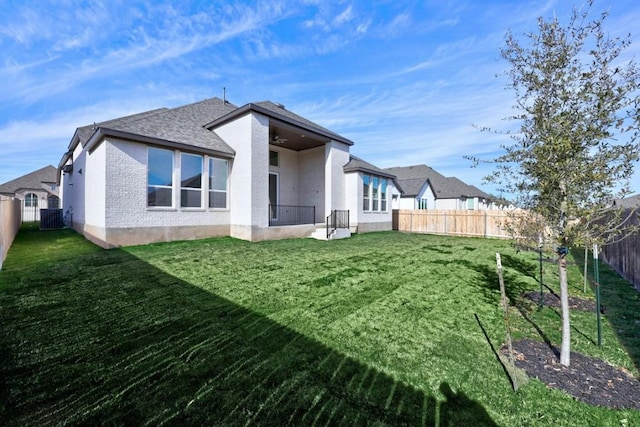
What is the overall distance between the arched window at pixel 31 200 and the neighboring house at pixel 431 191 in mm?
41904

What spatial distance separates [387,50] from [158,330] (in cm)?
1245

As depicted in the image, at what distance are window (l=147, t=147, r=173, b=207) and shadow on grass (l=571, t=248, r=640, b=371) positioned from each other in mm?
11384

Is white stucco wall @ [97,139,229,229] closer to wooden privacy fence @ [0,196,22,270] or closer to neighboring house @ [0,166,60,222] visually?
wooden privacy fence @ [0,196,22,270]

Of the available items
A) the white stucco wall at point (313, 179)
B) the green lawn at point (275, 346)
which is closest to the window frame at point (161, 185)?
the green lawn at point (275, 346)

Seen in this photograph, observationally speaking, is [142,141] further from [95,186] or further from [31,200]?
[31,200]

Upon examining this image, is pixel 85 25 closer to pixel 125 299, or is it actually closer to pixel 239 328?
pixel 125 299

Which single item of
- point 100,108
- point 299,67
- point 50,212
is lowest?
point 50,212

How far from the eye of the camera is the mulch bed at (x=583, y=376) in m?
2.30

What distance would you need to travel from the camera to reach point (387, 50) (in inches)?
441

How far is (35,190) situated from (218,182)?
36204 millimetres

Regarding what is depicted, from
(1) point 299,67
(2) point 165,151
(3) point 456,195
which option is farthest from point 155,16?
(3) point 456,195

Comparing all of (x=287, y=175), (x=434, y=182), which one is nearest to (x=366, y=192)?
(x=287, y=175)

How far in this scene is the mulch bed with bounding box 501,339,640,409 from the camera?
7.55ft

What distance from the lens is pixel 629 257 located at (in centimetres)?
607
